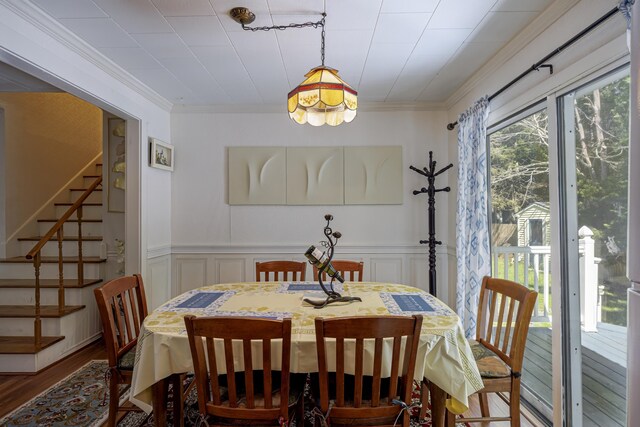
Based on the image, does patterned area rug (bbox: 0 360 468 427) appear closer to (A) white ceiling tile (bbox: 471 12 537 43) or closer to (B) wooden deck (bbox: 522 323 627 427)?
(B) wooden deck (bbox: 522 323 627 427)

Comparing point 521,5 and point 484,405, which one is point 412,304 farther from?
point 521,5

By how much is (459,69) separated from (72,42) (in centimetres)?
289

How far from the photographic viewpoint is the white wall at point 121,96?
190 centimetres

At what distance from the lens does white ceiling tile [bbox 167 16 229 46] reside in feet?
6.60

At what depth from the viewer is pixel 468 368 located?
4.91ft

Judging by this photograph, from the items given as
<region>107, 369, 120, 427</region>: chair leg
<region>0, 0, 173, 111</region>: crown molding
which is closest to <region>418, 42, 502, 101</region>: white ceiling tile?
<region>0, 0, 173, 111</region>: crown molding

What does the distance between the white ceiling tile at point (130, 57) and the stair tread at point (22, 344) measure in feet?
7.86

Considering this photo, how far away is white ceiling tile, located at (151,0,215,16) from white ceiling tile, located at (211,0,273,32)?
0.17ft

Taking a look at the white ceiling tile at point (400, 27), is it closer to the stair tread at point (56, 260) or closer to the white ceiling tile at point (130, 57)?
the white ceiling tile at point (130, 57)

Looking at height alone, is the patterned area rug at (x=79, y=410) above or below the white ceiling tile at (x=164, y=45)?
below

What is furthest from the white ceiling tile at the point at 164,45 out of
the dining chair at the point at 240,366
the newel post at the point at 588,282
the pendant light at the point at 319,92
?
the newel post at the point at 588,282

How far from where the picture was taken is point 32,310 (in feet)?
9.71

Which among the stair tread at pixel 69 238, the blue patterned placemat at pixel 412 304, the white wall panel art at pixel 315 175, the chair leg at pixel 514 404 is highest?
the white wall panel art at pixel 315 175

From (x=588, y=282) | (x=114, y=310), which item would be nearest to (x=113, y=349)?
(x=114, y=310)
